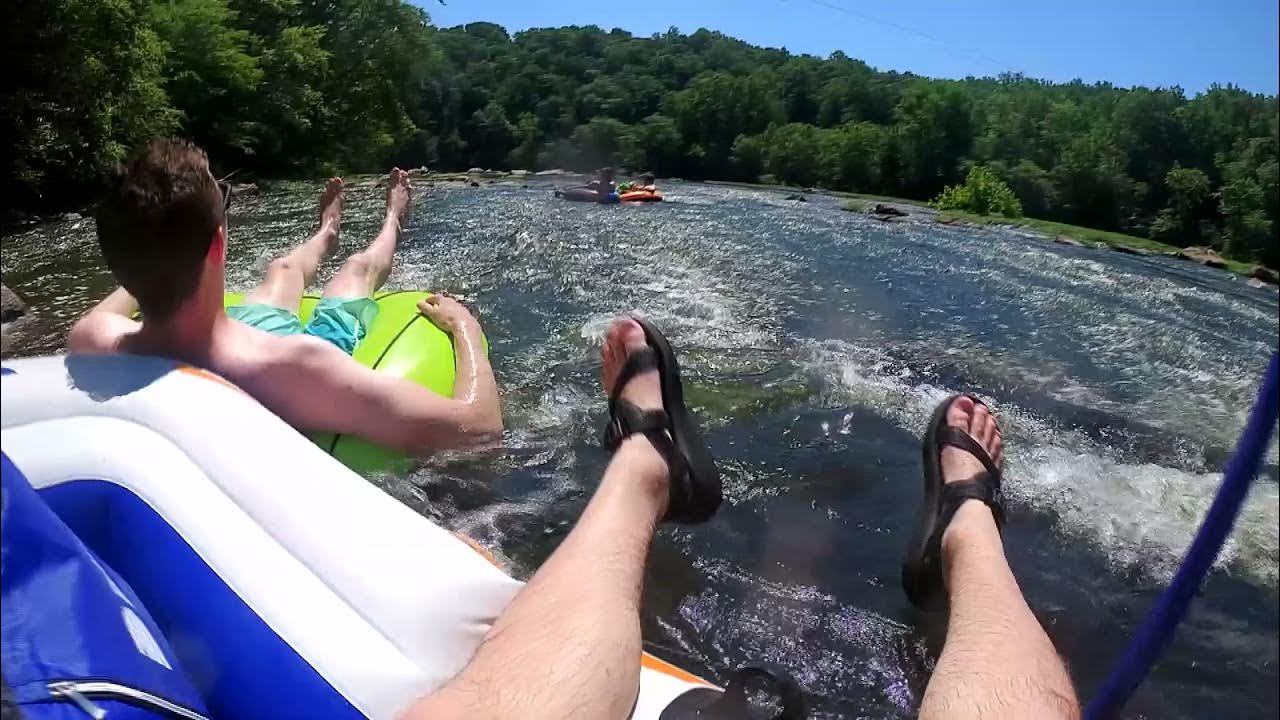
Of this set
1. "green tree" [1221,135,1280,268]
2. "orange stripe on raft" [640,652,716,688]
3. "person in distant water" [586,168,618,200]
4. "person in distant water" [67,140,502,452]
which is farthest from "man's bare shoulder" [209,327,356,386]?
"person in distant water" [586,168,618,200]

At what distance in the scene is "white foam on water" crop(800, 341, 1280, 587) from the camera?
1.99m

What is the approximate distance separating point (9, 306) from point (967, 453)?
5.37ft

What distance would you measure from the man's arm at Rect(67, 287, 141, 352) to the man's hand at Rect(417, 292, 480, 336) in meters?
0.90

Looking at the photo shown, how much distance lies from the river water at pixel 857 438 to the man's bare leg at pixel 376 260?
54cm

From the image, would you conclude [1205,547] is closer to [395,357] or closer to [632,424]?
[632,424]

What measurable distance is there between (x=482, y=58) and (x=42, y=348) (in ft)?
31.8

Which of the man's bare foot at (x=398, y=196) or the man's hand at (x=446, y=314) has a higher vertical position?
the man's bare foot at (x=398, y=196)

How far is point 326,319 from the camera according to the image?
2277 mm

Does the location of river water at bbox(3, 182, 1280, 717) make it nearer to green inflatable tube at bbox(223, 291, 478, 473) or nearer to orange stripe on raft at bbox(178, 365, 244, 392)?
green inflatable tube at bbox(223, 291, 478, 473)

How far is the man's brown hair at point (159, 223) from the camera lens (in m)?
1.27

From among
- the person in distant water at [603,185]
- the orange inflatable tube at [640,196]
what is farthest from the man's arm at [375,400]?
the orange inflatable tube at [640,196]

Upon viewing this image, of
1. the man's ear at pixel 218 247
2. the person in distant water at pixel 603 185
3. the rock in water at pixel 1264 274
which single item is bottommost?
the person in distant water at pixel 603 185

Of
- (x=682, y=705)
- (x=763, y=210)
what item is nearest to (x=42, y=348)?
(x=682, y=705)

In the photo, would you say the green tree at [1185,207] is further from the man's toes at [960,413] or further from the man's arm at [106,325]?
the man's arm at [106,325]
